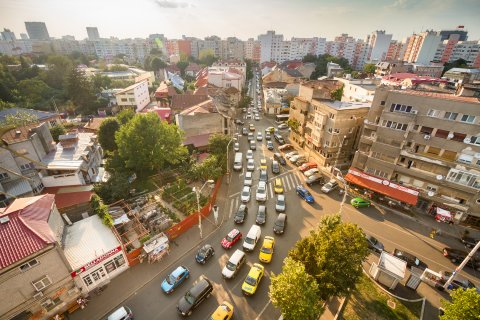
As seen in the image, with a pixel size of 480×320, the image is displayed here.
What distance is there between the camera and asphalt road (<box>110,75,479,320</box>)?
21875 millimetres

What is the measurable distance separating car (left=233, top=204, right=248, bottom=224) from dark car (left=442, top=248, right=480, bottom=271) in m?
26.3

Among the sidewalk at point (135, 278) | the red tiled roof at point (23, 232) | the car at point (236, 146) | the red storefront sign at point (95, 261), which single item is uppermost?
the red tiled roof at point (23, 232)

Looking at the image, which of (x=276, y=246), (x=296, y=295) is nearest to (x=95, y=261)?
(x=296, y=295)

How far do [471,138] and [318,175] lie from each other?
21415 mm

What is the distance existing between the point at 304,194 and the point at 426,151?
19140mm

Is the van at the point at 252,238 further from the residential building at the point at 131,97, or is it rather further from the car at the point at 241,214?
the residential building at the point at 131,97

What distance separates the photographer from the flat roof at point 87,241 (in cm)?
2288

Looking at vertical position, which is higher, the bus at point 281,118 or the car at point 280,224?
the bus at point 281,118

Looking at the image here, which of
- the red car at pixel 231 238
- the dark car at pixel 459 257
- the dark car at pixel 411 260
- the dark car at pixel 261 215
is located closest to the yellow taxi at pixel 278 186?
the dark car at pixel 261 215

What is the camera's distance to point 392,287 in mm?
24000

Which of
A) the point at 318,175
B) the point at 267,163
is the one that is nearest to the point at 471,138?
the point at 318,175

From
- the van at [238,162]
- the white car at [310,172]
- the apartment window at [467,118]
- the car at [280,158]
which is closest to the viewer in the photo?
the apartment window at [467,118]

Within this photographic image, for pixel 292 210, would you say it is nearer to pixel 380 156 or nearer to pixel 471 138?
pixel 380 156

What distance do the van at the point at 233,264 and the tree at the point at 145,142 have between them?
67.5ft
